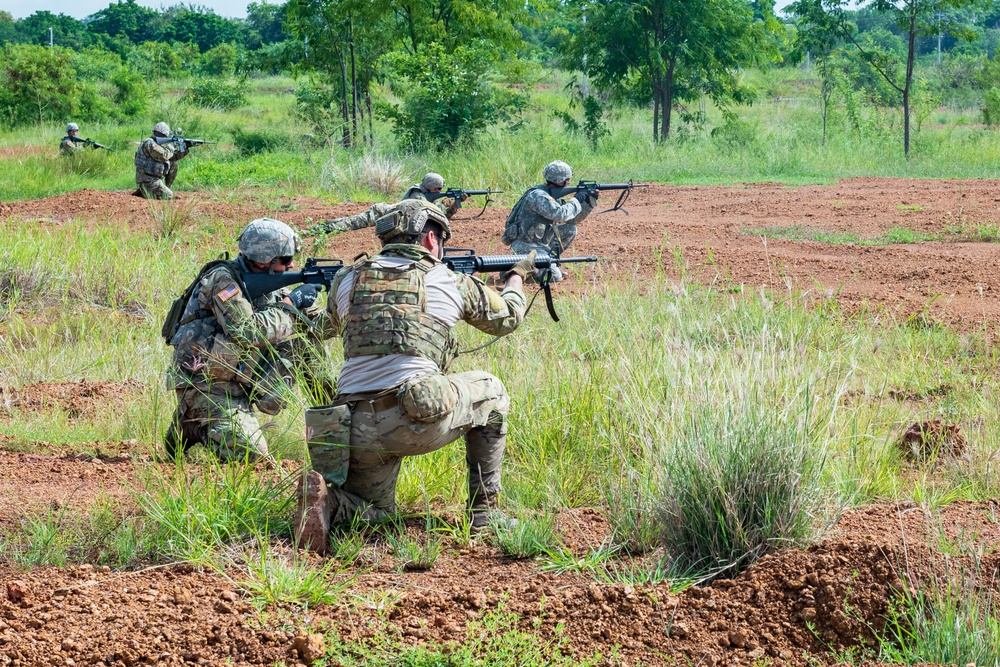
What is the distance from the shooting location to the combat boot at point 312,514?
366 cm

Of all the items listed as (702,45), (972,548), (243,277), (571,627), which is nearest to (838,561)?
(972,548)

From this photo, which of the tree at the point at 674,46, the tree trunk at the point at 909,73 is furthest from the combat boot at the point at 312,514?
the tree at the point at 674,46

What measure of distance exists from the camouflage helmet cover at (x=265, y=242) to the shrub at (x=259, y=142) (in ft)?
51.1

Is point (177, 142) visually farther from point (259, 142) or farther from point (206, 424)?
point (206, 424)

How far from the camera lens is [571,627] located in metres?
3.17

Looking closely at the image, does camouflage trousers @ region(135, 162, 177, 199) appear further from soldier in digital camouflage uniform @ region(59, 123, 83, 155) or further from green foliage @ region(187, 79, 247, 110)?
green foliage @ region(187, 79, 247, 110)

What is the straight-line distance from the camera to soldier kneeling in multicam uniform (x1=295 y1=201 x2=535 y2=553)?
153 inches

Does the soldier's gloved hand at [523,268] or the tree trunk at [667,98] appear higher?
the tree trunk at [667,98]

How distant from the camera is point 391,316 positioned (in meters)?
3.90

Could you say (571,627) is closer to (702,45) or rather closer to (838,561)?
(838,561)

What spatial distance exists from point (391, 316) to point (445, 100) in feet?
48.0

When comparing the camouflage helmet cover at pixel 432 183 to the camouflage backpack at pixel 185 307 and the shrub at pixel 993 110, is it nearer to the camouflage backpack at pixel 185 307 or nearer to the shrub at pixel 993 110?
the camouflage backpack at pixel 185 307

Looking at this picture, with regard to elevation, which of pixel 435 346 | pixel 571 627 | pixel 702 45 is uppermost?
pixel 702 45

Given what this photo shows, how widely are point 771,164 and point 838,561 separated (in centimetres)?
1548
